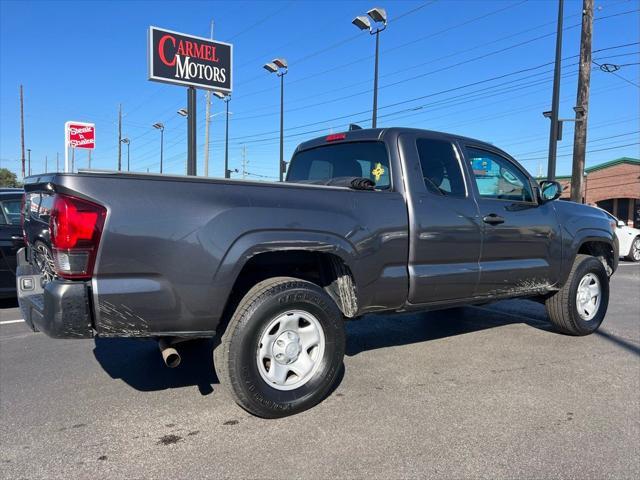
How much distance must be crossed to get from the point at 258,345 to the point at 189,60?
34.9 feet

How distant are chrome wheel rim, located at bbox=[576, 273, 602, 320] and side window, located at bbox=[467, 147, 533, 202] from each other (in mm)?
1317

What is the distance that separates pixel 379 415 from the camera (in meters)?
3.43

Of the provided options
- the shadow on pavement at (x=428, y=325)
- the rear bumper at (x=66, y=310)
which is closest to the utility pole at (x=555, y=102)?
the shadow on pavement at (x=428, y=325)

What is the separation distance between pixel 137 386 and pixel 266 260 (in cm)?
148

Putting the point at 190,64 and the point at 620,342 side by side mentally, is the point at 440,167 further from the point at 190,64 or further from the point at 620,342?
the point at 190,64

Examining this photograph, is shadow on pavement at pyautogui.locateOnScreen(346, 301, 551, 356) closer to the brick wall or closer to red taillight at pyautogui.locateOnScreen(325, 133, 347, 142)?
red taillight at pyautogui.locateOnScreen(325, 133, 347, 142)

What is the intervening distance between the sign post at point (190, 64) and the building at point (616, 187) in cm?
3235

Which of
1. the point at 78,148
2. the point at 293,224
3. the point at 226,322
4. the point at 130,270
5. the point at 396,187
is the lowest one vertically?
the point at 226,322

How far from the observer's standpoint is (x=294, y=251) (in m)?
3.52

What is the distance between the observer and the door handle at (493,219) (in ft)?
14.6

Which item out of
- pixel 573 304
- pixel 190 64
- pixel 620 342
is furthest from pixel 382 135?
pixel 190 64

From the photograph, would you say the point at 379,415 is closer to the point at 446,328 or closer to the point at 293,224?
the point at 293,224

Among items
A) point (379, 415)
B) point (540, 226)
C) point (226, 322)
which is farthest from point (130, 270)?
point (540, 226)

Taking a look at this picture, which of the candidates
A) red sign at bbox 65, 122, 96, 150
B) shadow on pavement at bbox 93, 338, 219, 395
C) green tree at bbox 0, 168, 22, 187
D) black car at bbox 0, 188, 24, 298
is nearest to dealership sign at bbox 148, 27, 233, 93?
red sign at bbox 65, 122, 96, 150
